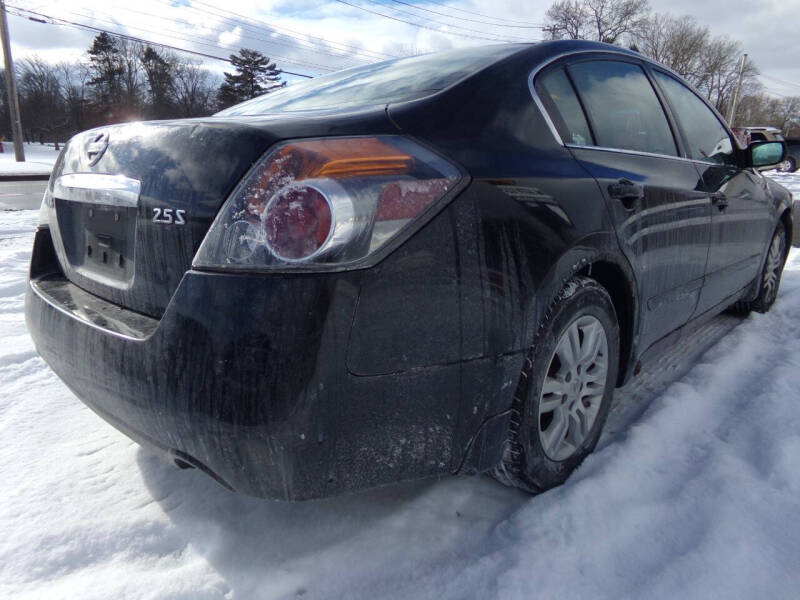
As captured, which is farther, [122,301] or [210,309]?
[122,301]

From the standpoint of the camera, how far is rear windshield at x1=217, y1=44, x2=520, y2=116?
1.69 m

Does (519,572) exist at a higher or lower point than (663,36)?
lower

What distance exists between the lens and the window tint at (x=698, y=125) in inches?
107

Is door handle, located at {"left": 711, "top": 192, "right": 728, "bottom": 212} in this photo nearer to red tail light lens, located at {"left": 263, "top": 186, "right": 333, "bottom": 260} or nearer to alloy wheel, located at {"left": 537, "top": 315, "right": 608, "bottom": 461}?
alloy wheel, located at {"left": 537, "top": 315, "right": 608, "bottom": 461}

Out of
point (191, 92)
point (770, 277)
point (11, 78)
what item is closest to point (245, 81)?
point (191, 92)

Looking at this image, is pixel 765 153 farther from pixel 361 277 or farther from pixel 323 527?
pixel 323 527

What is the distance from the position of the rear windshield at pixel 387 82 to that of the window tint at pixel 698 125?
1.17m

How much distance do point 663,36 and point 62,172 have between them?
65.3 m

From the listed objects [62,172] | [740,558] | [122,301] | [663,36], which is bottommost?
[740,558]

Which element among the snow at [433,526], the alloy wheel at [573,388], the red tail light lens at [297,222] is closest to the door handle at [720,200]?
the snow at [433,526]

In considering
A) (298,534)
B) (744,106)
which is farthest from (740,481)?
(744,106)


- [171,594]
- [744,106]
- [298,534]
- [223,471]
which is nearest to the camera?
[223,471]

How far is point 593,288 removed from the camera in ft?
6.08

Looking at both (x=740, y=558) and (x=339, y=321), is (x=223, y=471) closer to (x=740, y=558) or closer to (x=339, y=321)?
(x=339, y=321)
